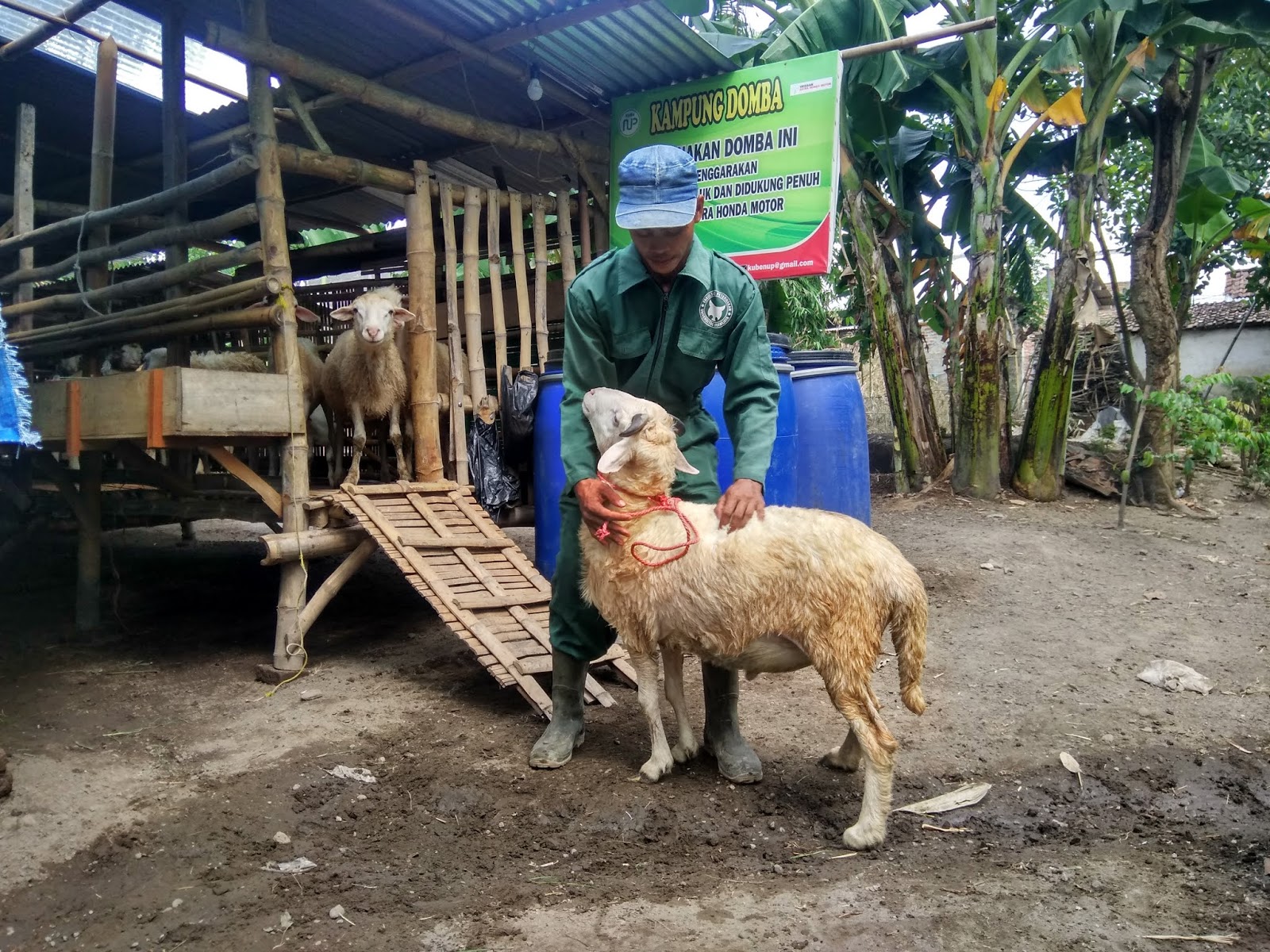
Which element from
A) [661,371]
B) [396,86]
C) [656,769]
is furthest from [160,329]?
[656,769]

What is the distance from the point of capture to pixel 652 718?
323 centimetres

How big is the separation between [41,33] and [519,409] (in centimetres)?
405

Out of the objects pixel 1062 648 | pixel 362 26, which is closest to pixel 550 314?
pixel 362 26

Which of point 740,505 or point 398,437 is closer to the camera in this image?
point 740,505

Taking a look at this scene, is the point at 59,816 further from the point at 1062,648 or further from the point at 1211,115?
the point at 1211,115

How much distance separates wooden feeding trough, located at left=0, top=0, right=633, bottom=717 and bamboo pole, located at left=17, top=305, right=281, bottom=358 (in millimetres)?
15

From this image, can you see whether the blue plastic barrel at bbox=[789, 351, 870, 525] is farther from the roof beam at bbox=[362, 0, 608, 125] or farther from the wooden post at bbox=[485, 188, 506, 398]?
the roof beam at bbox=[362, 0, 608, 125]

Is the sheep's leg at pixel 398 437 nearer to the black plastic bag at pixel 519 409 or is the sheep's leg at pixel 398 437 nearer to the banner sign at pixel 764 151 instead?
the black plastic bag at pixel 519 409

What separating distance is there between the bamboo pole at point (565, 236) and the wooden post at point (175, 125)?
2.56m

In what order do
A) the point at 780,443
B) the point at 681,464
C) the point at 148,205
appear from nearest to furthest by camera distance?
the point at 681,464, the point at 780,443, the point at 148,205

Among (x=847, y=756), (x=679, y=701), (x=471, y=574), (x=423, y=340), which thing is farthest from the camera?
(x=423, y=340)

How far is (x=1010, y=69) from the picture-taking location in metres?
7.70

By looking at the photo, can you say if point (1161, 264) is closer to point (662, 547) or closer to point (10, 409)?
point (662, 547)

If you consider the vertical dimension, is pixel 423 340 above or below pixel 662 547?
above
